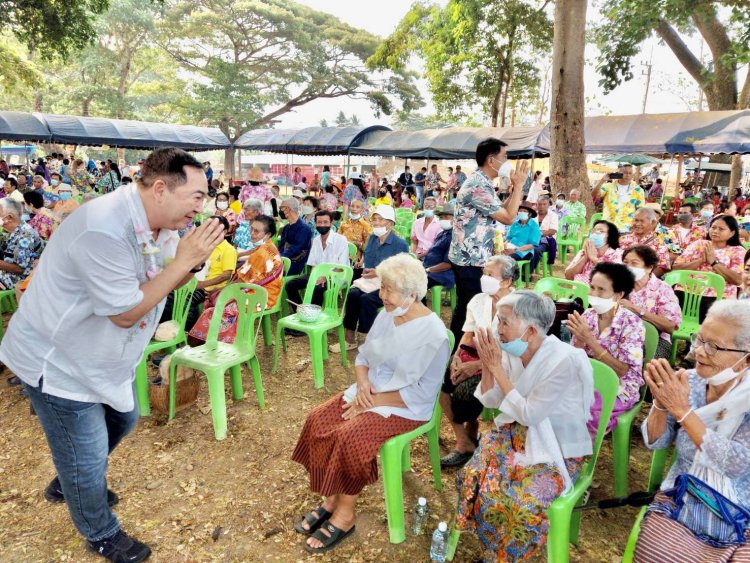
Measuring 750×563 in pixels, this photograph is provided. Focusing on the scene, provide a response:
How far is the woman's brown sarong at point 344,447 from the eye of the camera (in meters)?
2.30

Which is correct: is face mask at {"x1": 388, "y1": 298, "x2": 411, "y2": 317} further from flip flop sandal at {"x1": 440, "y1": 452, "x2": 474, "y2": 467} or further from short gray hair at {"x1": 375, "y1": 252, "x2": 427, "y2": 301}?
flip flop sandal at {"x1": 440, "y1": 452, "x2": 474, "y2": 467}

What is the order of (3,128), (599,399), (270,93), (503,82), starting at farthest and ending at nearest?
(270,93), (503,82), (3,128), (599,399)

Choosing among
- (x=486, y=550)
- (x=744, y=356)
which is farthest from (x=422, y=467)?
(x=744, y=356)

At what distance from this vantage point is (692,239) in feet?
19.2

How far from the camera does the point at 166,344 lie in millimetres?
3713

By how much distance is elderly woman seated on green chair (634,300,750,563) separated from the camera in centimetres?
171

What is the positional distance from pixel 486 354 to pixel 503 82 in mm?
18511

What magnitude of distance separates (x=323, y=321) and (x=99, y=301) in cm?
262

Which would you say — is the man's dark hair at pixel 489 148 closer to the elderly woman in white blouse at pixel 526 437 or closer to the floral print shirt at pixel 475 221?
the floral print shirt at pixel 475 221

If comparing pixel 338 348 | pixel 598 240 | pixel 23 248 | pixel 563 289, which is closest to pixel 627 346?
pixel 563 289

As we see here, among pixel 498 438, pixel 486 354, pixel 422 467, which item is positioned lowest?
pixel 422 467

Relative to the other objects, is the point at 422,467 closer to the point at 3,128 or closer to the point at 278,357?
the point at 278,357

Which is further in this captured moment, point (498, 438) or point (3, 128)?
point (3, 128)

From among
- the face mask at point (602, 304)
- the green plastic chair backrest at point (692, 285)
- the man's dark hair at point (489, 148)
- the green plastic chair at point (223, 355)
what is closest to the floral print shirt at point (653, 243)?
the green plastic chair backrest at point (692, 285)
